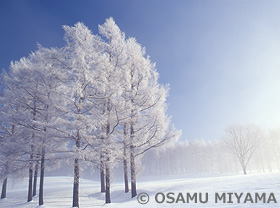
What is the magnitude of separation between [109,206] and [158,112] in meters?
6.94

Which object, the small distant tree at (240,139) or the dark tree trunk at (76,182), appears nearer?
the dark tree trunk at (76,182)

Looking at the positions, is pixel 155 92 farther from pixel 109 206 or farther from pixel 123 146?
pixel 109 206

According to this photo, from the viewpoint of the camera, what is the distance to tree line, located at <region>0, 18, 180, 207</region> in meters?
9.88

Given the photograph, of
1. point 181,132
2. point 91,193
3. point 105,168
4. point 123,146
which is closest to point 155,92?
point 181,132

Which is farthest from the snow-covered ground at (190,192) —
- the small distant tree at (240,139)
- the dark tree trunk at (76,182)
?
the small distant tree at (240,139)

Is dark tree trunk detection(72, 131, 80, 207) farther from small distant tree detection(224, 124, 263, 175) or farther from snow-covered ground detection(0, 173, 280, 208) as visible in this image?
small distant tree detection(224, 124, 263, 175)

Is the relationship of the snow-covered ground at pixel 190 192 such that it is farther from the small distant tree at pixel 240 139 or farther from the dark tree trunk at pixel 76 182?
the small distant tree at pixel 240 139

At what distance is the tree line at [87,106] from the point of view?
9.88m

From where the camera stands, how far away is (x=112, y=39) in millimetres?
13211

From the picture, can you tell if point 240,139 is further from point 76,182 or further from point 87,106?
point 76,182

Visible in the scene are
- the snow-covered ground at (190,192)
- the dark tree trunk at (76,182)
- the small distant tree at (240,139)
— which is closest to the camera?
the snow-covered ground at (190,192)

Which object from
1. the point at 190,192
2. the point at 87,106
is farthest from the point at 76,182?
the point at 190,192

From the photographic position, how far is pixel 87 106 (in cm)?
1127

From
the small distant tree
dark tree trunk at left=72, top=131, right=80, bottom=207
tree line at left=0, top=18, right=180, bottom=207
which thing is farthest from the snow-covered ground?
the small distant tree
